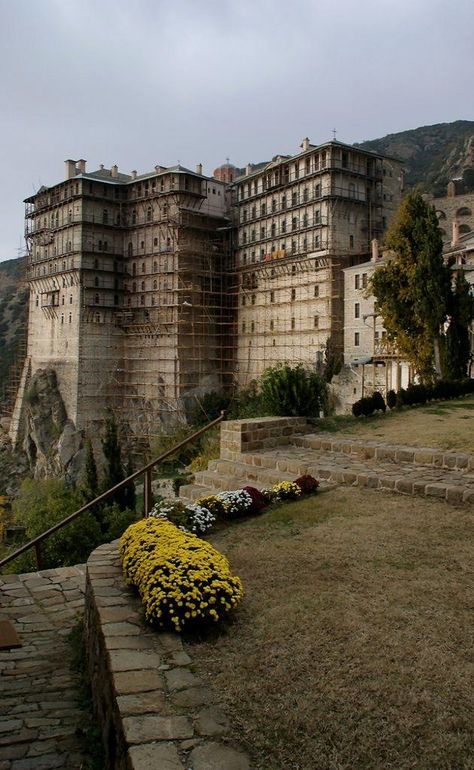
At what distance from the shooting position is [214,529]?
780 centimetres

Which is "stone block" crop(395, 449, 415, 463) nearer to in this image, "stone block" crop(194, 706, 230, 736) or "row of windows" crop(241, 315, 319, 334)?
"stone block" crop(194, 706, 230, 736)

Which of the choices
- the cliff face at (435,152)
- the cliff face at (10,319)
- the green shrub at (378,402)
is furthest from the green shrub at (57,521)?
the cliff face at (435,152)

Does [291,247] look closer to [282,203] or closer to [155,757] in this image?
[282,203]

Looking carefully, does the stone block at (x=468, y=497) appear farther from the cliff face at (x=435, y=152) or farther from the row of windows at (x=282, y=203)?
the cliff face at (x=435, y=152)

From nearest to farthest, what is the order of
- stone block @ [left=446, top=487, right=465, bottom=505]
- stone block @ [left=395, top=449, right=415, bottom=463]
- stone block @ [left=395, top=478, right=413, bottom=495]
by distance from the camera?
stone block @ [left=446, top=487, right=465, bottom=505] < stone block @ [left=395, top=478, right=413, bottom=495] < stone block @ [left=395, top=449, right=415, bottom=463]

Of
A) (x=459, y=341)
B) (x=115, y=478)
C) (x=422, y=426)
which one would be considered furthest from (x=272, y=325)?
(x=422, y=426)

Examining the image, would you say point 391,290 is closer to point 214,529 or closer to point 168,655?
point 214,529

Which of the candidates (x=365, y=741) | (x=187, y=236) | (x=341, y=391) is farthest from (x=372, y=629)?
(x=187, y=236)

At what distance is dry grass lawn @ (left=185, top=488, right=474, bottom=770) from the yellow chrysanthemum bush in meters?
0.21

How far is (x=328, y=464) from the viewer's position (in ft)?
34.3

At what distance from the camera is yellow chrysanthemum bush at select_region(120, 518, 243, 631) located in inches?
184

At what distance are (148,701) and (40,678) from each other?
2.54m

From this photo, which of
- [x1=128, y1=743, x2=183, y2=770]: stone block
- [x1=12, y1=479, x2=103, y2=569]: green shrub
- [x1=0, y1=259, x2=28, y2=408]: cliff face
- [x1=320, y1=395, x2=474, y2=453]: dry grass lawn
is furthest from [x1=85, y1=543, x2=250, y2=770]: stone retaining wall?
[x1=0, y1=259, x2=28, y2=408]: cliff face

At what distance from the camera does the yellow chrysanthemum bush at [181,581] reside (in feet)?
15.4
